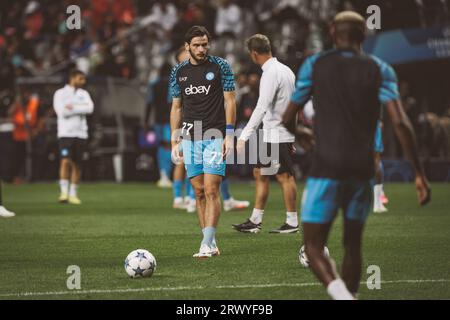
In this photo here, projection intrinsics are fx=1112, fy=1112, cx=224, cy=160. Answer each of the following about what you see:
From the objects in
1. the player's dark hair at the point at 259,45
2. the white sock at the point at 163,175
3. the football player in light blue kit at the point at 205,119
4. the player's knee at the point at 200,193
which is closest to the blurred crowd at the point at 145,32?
the white sock at the point at 163,175

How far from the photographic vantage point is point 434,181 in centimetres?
2736

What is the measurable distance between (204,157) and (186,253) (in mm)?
1101

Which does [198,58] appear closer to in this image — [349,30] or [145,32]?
[349,30]

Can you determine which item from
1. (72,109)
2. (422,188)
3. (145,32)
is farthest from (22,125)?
(422,188)

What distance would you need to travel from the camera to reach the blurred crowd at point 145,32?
1069 inches

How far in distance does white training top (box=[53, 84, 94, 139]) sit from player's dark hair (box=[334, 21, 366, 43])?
1358 cm

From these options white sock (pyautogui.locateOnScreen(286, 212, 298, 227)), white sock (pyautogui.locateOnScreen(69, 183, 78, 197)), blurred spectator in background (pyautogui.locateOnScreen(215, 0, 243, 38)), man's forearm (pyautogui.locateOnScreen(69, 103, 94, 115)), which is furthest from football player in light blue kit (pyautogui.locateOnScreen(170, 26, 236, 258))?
blurred spectator in background (pyautogui.locateOnScreen(215, 0, 243, 38))

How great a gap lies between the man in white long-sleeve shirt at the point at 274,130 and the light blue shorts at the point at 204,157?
187 centimetres

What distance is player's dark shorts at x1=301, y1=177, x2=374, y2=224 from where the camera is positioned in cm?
777

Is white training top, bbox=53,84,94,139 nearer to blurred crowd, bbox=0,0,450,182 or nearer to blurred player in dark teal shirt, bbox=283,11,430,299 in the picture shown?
blurred crowd, bbox=0,0,450,182

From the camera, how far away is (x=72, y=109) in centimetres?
2094

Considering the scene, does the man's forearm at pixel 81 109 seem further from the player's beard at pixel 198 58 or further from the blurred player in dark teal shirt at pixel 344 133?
the blurred player in dark teal shirt at pixel 344 133
